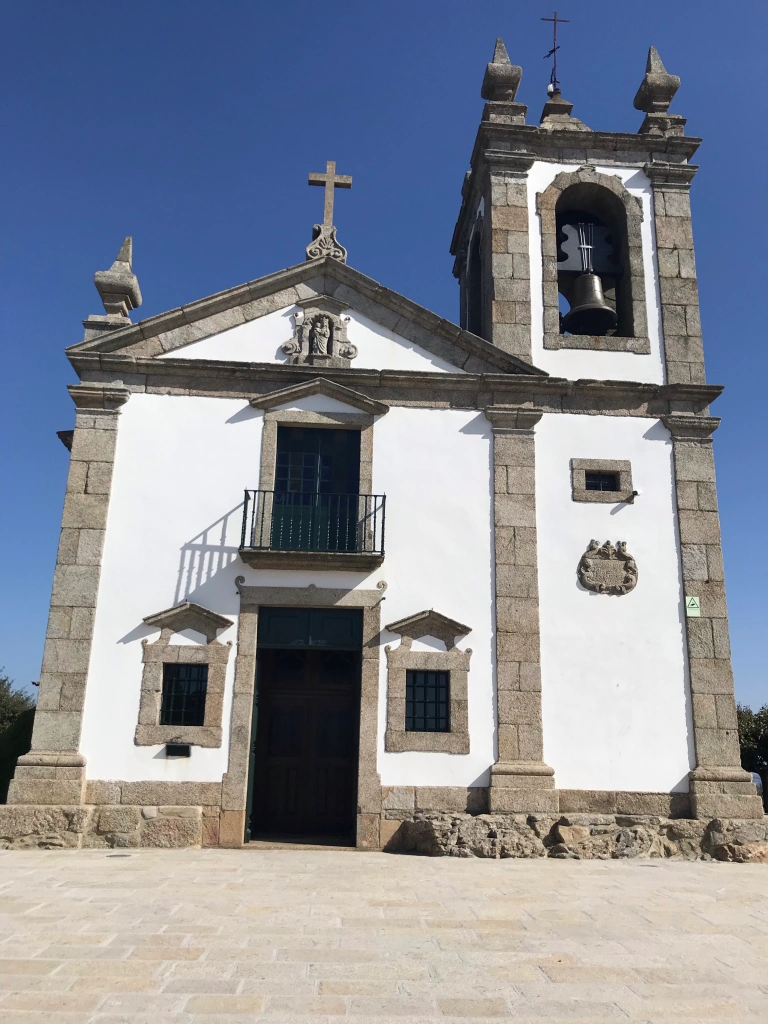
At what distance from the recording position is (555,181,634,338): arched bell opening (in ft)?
36.8

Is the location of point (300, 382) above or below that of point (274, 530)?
above

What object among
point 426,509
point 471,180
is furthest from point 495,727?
point 471,180

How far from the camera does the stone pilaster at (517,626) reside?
29.1 ft

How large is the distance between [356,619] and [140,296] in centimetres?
536

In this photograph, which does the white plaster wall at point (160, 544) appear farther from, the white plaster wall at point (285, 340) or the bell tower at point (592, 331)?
the bell tower at point (592, 331)

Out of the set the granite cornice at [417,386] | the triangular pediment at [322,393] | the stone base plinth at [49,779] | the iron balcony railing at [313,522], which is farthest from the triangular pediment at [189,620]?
the granite cornice at [417,386]

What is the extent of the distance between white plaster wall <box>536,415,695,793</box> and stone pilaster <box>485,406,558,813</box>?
161 mm

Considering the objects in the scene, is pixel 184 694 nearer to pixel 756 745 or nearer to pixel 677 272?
pixel 677 272

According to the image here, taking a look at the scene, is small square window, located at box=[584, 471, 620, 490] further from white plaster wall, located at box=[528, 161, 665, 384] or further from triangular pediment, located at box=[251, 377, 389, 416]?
triangular pediment, located at box=[251, 377, 389, 416]

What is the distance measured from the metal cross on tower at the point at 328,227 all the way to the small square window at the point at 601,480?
4.41m

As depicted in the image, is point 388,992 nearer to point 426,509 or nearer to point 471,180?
point 426,509

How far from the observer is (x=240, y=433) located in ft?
32.4

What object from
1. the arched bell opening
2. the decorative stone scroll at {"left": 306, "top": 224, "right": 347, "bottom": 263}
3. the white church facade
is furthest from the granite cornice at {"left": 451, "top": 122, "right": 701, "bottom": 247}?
the decorative stone scroll at {"left": 306, "top": 224, "right": 347, "bottom": 263}

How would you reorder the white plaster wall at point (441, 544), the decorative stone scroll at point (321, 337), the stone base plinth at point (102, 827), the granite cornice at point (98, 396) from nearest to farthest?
the stone base plinth at point (102, 827)
the white plaster wall at point (441, 544)
the granite cornice at point (98, 396)
the decorative stone scroll at point (321, 337)
